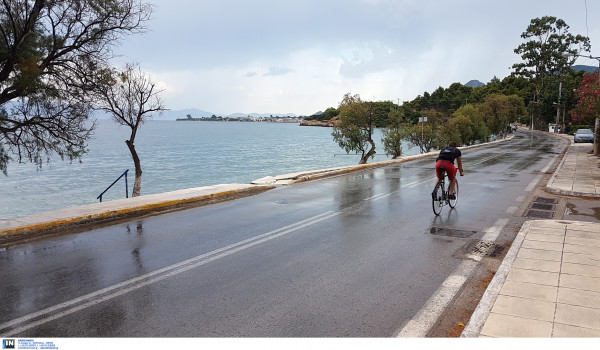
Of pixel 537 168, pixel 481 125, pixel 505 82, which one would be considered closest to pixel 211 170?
pixel 481 125

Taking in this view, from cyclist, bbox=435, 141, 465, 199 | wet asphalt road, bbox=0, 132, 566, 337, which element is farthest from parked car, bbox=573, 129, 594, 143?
cyclist, bbox=435, 141, 465, 199

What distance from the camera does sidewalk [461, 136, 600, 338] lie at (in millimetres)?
3916

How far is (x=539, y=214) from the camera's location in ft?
31.8

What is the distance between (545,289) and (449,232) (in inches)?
125

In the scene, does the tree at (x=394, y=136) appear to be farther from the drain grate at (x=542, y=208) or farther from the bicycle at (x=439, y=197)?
the bicycle at (x=439, y=197)

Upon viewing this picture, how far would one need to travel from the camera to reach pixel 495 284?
503cm

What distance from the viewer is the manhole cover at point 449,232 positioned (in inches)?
307

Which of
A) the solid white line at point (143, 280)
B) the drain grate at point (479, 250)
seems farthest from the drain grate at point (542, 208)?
the solid white line at point (143, 280)

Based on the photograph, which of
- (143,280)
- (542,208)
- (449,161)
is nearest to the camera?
(143,280)

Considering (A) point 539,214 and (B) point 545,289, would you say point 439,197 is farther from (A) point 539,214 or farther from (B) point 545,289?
(B) point 545,289

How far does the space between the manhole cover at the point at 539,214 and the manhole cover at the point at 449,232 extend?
2.57 meters

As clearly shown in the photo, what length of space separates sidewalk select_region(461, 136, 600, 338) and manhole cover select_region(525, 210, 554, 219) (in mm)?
1476

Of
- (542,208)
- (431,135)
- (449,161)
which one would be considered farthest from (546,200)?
(431,135)
